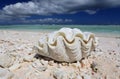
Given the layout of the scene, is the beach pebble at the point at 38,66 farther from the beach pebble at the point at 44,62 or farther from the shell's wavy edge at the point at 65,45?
the shell's wavy edge at the point at 65,45

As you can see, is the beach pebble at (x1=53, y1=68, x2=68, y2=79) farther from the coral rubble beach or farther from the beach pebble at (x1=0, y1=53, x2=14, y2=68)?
the beach pebble at (x1=0, y1=53, x2=14, y2=68)

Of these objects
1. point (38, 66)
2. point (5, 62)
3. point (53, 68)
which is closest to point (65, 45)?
point (53, 68)

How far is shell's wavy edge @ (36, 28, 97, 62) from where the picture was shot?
328 cm

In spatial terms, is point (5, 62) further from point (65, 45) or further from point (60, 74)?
point (65, 45)

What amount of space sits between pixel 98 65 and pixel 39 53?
1.28 m

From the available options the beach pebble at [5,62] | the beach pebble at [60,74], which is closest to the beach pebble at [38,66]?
the beach pebble at [60,74]

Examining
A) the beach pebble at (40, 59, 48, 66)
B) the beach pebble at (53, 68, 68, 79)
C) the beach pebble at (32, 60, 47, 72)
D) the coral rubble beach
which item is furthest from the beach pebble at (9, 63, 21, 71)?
the beach pebble at (53, 68, 68, 79)

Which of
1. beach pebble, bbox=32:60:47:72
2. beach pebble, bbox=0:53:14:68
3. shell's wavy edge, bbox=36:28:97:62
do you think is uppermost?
shell's wavy edge, bbox=36:28:97:62

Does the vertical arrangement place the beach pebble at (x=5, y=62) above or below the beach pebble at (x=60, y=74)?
above

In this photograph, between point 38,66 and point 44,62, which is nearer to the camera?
point 38,66

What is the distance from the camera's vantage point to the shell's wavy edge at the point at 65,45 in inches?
129

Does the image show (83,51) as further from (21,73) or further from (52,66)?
(21,73)

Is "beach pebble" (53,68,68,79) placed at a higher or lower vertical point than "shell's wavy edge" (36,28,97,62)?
lower

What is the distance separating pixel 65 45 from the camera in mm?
3279
